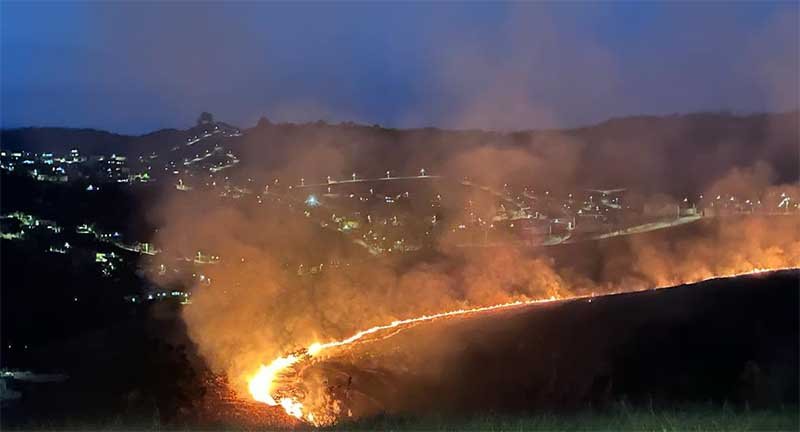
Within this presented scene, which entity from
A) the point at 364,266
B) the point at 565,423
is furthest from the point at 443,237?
the point at 565,423

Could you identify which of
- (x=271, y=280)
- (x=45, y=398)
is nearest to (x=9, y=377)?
(x=45, y=398)

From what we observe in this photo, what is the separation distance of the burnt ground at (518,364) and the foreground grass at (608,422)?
137 centimetres

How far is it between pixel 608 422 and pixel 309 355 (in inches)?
249

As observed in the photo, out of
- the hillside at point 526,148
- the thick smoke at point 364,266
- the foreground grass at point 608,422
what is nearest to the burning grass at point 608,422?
the foreground grass at point 608,422

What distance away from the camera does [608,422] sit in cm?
698

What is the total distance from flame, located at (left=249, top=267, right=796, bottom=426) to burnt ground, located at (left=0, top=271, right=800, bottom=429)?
410 millimetres

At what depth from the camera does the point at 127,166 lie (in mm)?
17891

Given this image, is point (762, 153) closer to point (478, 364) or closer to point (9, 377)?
point (478, 364)

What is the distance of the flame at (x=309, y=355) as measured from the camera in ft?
33.4

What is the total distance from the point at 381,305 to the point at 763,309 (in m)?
6.55

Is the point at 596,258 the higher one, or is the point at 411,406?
the point at 596,258

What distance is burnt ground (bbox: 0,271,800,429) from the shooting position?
1004cm

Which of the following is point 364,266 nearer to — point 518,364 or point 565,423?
point 518,364

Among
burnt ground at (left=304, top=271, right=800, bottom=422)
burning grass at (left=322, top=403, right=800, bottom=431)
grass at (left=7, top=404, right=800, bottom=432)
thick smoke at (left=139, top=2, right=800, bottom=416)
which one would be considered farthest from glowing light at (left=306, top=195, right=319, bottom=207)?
burning grass at (left=322, top=403, right=800, bottom=431)
